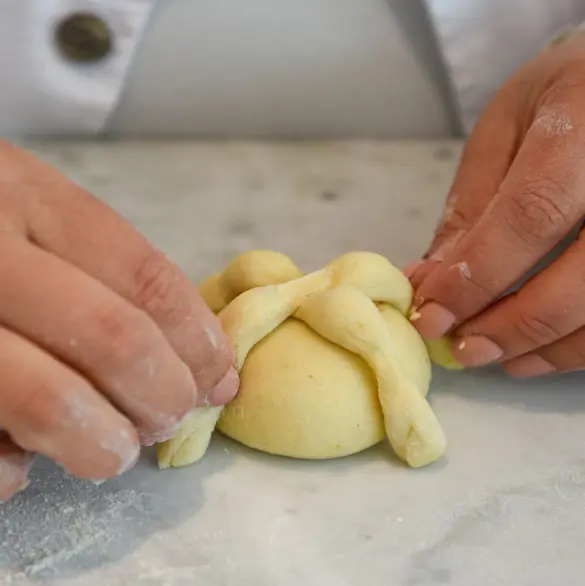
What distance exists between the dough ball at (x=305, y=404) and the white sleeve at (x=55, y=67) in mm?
453

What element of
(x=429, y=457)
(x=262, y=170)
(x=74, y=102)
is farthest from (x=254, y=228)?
(x=429, y=457)

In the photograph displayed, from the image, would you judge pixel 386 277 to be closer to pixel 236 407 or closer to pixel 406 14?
pixel 236 407

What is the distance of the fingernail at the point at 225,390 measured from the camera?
552mm

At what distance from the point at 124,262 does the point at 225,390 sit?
0.37 ft

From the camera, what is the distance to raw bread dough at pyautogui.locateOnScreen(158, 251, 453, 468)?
0.57 m

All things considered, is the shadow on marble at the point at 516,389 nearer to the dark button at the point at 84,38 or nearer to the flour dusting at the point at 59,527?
the flour dusting at the point at 59,527

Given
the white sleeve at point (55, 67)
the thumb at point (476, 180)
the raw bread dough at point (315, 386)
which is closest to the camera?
the raw bread dough at point (315, 386)

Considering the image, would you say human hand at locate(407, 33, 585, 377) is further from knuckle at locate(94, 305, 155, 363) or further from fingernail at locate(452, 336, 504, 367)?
knuckle at locate(94, 305, 155, 363)

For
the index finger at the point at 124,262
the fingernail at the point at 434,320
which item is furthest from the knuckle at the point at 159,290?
the fingernail at the point at 434,320

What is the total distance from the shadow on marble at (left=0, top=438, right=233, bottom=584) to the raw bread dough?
2 centimetres

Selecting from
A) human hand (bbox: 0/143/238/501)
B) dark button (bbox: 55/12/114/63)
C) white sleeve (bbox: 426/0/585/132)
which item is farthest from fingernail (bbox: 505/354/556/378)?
dark button (bbox: 55/12/114/63)

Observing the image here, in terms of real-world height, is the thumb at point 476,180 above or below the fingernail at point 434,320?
above

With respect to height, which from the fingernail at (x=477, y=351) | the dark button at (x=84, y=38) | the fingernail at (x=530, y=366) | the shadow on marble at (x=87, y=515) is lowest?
the shadow on marble at (x=87, y=515)

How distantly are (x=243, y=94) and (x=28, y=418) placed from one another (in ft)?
2.02
